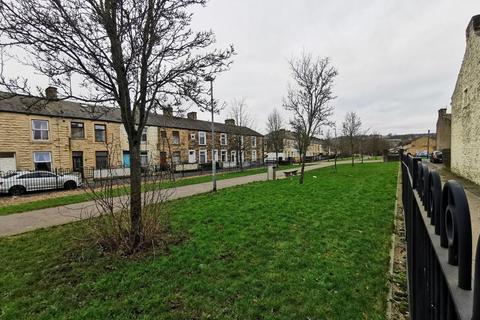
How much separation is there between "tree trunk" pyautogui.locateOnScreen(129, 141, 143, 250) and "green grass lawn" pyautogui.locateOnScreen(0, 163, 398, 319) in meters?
0.56

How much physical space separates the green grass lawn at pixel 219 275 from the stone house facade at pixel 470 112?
9.75m

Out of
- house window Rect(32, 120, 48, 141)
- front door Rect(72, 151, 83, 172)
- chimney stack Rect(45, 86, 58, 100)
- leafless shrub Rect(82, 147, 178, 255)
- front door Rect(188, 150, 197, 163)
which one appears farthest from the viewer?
front door Rect(188, 150, 197, 163)

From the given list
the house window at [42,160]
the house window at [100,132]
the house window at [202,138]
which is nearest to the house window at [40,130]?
the house window at [42,160]

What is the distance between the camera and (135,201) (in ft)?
17.6

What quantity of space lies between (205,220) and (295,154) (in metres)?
64.7

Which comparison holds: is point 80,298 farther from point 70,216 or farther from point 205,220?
point 70,216

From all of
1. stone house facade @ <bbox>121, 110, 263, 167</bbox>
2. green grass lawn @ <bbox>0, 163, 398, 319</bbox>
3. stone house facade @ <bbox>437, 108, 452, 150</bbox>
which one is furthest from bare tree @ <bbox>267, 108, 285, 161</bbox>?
green grass lawn @ <bbox>0, 163, 398, 319</bbox>

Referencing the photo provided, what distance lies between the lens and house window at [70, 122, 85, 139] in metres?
24.5

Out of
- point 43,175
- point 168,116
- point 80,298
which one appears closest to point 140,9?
point 168,116

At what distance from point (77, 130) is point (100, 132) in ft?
6.82

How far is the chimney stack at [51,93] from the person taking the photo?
5034mm

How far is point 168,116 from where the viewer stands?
6297mm

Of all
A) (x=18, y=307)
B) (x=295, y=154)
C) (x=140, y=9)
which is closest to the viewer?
(x=18, y=307)

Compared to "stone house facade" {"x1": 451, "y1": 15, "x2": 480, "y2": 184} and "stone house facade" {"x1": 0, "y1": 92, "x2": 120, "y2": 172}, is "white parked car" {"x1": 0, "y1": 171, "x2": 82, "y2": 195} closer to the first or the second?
"stone house facade" {"x1": 0, "y1": 92, "x2": 120, "y2": 172}
